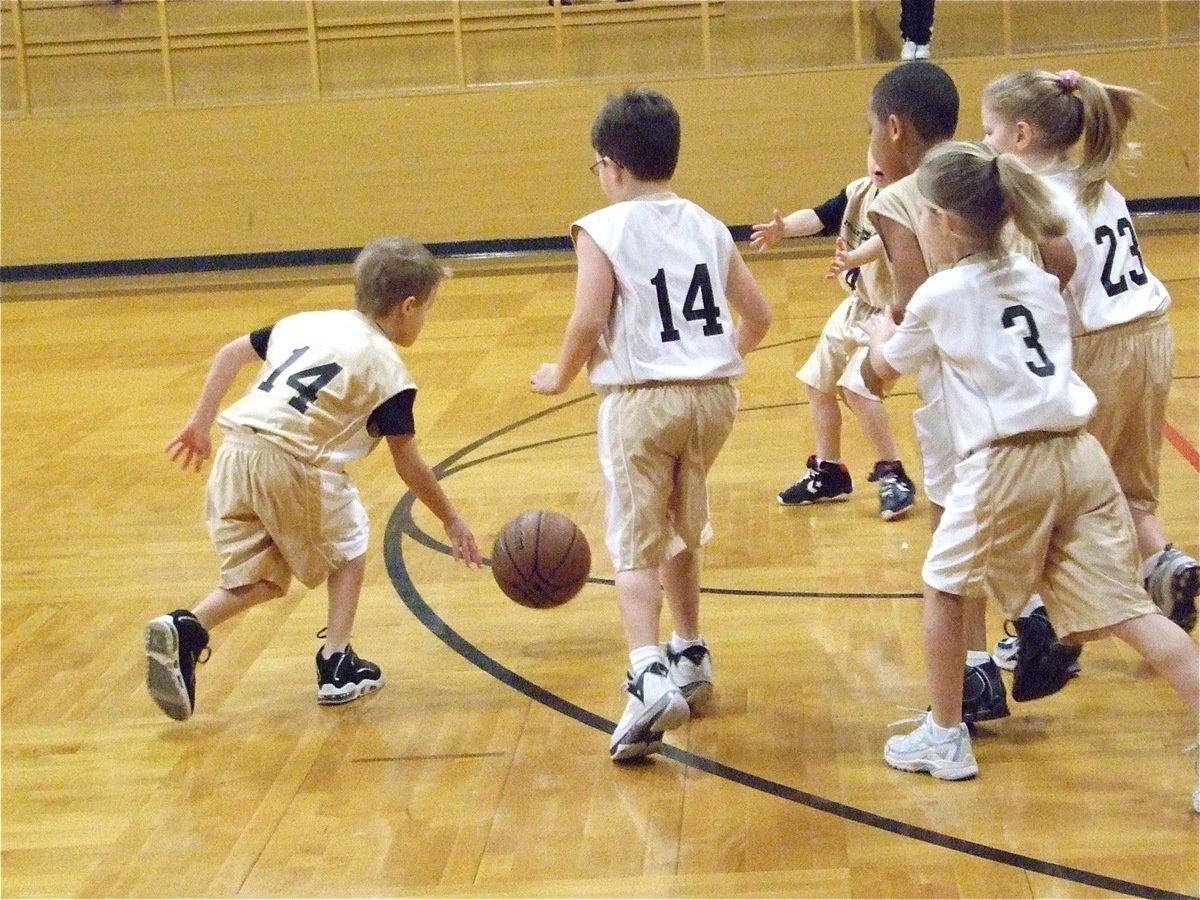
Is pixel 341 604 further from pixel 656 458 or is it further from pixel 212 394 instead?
pixel 656 458

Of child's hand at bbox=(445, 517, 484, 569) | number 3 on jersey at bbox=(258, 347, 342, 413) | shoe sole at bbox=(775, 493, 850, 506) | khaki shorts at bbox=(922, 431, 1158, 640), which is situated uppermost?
number 3 on jersey at bbox=(258, 347, 342, 413)

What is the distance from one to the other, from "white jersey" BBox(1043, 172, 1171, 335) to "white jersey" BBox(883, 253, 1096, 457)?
20.6 inches

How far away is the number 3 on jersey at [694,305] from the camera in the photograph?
10.4ft

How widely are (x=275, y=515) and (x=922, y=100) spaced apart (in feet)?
5.59

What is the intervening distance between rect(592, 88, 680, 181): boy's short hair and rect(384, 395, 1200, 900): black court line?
121 cm

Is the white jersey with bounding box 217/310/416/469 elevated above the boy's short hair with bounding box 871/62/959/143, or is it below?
below

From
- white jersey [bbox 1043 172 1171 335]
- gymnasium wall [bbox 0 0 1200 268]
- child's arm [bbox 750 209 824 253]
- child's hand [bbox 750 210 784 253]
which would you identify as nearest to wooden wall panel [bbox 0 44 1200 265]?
gymnasium wall [bbox 0 0 1200 268]

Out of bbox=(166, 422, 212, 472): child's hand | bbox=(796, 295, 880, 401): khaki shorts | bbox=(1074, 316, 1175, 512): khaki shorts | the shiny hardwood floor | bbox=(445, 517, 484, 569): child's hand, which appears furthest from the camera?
bbox=(796, 295, 880, 401): khaki shorts

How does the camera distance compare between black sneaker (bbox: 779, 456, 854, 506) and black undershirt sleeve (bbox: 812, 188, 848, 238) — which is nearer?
black undershirt sleeve (bbox: 812, 188, 848, 238)

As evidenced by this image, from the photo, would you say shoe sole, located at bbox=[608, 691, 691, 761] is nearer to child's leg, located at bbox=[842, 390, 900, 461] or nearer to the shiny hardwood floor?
the shiny hardwood floor

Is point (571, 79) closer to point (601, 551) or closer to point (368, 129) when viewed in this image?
point (368, 129)

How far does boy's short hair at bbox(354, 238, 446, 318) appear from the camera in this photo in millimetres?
3473

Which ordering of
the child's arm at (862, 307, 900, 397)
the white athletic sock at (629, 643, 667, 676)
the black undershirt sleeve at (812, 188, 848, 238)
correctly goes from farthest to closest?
the black undershirt sleeve at (812, 188, 848, 238)
the white athletic sock at (629, 643, 667, 676)
the child's arm at (862, 307, 900, 397)

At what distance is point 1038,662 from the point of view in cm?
314
